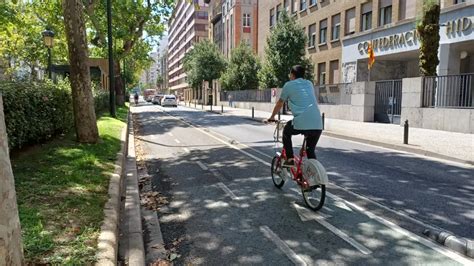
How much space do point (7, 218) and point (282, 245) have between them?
2791 mm

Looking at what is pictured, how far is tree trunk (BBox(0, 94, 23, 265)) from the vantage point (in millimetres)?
2430

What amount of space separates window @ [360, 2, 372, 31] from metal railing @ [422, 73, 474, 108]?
12.6 metres

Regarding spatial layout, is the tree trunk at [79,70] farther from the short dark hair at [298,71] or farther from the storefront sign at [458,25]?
the storefront sign at [458,25]

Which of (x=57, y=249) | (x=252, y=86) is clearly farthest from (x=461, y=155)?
(x=252, y=86)

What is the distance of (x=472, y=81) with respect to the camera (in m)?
15.6

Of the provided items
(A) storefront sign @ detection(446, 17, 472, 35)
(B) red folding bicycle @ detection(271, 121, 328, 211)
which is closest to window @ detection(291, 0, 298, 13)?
(A) storefront sign @ detection(446, 17, 472, 35)

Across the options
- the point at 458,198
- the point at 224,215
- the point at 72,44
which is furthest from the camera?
the point at 72,44

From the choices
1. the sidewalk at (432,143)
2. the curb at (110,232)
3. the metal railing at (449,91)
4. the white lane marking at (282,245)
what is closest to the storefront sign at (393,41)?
the metal railing at (449,91)

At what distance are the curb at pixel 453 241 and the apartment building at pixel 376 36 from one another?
57.8 feet

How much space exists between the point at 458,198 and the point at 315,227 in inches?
110

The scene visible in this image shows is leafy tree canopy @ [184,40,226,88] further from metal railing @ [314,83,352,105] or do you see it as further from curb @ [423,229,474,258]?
curb @ [423,229,474,258]

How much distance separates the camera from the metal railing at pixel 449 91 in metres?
15.6

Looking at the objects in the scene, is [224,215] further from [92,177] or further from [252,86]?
[252,86]

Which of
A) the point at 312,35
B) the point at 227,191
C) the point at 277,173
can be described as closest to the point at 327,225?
the point at 277,173
